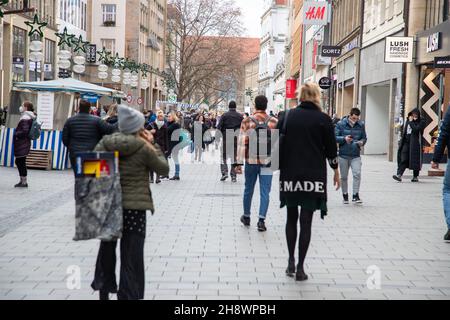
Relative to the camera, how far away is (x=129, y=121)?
19.6 feet

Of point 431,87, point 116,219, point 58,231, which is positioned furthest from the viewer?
point 431,87

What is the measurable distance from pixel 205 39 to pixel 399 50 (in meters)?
59.1

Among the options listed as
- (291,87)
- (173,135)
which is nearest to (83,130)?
(173,135)

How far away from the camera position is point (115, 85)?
72.1m

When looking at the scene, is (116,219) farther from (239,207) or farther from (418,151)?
(418,151)

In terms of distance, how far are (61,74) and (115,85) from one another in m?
34.9

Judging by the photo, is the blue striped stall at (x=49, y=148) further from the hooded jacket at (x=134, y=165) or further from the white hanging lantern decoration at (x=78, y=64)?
the white hanging lantern decoration at (x=78, y=64)

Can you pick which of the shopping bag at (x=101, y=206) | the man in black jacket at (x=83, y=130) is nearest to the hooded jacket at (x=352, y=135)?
the man in black jacket at (x=83, y=130)

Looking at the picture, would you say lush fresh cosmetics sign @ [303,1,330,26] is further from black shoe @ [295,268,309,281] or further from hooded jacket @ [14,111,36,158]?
black shoe @ [295,268,309,281]

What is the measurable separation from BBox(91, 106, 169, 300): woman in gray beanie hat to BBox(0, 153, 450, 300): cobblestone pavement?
649 millimetres

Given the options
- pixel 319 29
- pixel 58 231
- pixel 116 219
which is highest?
pixel 319 29

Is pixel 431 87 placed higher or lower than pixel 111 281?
higher

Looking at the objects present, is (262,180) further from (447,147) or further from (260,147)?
(447,147)

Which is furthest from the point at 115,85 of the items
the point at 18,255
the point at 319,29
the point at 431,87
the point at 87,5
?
the point at 18,255
